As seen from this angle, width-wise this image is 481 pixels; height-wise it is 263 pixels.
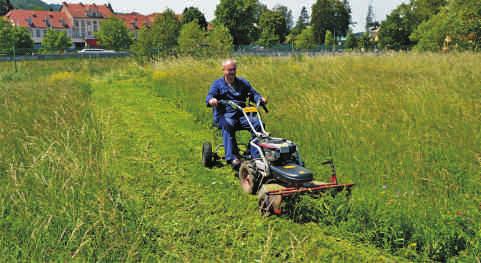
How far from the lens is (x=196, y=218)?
4.50 m

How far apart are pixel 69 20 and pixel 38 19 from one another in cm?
628

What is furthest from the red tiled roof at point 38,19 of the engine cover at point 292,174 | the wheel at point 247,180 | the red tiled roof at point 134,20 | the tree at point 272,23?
the engine cover at point 292,174

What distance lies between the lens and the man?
19.0 feet

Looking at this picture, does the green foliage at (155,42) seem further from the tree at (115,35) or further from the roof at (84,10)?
the roof at (84,10)

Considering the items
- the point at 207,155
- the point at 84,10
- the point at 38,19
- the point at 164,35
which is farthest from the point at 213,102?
the point at 84,10

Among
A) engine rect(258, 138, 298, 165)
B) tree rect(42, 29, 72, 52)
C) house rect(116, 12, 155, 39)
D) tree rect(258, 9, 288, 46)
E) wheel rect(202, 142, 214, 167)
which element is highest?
house rect(116, 12, 155, 39)

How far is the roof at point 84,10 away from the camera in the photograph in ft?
305

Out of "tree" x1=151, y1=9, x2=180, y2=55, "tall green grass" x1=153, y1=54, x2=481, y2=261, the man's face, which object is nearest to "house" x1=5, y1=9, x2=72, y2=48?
"tree" x1=151, y1=9, x2=180, y2=55

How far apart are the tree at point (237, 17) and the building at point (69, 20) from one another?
26180 mm

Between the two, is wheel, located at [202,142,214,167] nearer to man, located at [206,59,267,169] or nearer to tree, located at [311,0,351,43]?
man, located at [206,59,267,169]

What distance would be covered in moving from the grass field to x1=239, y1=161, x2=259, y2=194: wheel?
0.15 metres

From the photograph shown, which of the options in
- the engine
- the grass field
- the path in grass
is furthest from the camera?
the engine

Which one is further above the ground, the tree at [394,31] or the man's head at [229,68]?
the tree at [394,31]

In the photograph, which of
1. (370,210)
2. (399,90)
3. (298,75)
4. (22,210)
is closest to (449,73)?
(399,90)
